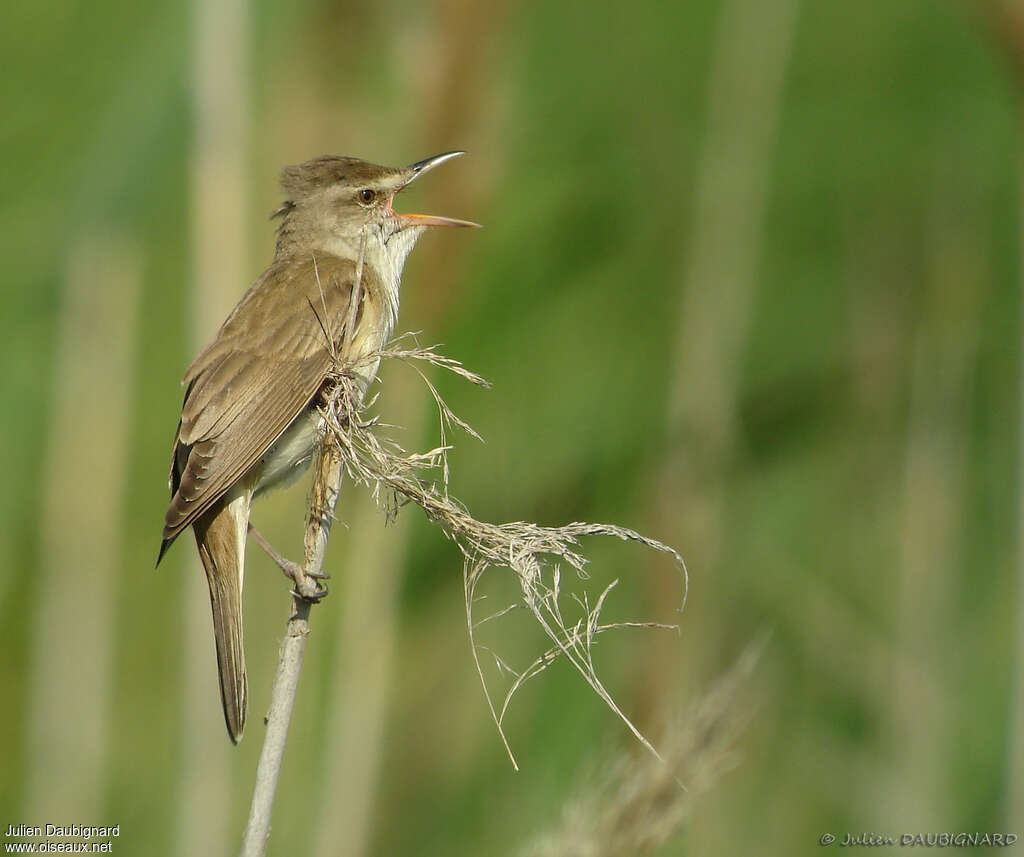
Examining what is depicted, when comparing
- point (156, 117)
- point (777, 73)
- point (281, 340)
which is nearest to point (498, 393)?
point (281, 340)

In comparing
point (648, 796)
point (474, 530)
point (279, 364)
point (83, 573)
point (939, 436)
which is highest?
point (279, 364)

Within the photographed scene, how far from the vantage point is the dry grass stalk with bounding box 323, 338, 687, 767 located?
2248mm

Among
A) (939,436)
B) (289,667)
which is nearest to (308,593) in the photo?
(289,667)

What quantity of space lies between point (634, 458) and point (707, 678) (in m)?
0.72

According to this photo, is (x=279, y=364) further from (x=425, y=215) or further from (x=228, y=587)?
(x=425, y=215)

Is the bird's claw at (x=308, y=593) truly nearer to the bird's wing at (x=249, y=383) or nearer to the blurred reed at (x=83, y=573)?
the bird's wing at (x=249, y=383)

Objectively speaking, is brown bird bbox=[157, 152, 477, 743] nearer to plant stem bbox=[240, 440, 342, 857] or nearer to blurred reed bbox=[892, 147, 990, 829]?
plant stem bbox=[240, 440, 342, 857]

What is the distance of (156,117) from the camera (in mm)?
3137

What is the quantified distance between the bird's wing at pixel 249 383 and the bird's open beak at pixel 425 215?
0.22 meters

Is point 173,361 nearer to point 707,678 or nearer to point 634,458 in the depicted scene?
point 634,458

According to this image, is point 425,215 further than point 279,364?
Yes

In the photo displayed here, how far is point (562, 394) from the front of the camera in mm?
3408

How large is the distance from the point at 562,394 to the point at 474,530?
1147 millimetres

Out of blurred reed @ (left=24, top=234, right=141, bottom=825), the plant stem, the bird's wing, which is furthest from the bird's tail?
blurred reed @ (left=24, top=234, right=141, bottom=825)
